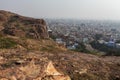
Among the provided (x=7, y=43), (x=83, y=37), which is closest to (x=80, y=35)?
(x=83, y=37)

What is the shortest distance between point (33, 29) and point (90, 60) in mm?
7509

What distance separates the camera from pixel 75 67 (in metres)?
11.2

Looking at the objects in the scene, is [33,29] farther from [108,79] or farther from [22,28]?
[108,79]

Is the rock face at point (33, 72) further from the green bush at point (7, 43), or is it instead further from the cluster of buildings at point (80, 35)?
the cluster of buildings at point (80, 35)

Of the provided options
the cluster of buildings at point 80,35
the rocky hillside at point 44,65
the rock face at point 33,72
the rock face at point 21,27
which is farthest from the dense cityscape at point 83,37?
the rock face at point 33,72

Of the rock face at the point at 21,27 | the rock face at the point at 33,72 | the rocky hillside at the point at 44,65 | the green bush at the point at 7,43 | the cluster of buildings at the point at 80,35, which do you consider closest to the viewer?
the rock face at the point at 33,72

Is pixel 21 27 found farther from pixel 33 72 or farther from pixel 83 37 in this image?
pixel 83 37

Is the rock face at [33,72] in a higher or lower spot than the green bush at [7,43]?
higher

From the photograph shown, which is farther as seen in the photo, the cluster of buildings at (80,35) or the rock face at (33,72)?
the cluster of buildings at (80,35)

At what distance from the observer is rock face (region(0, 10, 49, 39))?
59.8 feet

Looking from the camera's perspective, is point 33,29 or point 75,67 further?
point 33,29

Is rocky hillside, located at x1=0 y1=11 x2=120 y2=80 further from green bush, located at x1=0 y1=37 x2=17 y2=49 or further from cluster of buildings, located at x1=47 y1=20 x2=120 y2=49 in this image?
cluster of buildings, located at x1=47 y1=20 x2=120 y2=49

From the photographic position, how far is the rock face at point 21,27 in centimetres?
1821

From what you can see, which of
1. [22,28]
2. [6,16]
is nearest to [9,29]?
[22,28]
